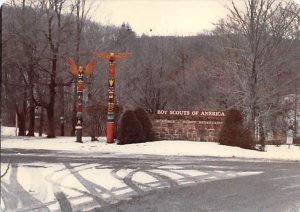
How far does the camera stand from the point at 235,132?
16422mm

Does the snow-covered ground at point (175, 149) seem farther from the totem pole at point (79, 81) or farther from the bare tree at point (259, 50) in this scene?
the bare tree at point (259, 50)

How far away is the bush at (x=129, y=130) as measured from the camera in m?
17.4

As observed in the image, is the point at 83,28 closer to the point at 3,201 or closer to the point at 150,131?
the point at 150,131

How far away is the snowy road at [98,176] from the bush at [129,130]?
301cm

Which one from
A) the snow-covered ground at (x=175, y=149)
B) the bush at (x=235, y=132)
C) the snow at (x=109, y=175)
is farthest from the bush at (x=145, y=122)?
the bush at (x=235, y=132)

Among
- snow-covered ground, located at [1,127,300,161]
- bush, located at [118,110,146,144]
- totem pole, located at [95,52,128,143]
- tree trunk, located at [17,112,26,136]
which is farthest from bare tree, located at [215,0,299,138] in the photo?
tree trunk, located at [17,112,26,136]

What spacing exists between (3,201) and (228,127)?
10.4 meters

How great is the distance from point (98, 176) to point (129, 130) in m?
7.32

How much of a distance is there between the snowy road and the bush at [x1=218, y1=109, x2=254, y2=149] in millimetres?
2816

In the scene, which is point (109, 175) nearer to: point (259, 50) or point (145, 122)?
point (145, 122)

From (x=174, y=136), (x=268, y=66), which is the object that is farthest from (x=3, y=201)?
(x=268, y=66)

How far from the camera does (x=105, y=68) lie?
94.0ft

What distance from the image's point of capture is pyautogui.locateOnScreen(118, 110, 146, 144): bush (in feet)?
57.1

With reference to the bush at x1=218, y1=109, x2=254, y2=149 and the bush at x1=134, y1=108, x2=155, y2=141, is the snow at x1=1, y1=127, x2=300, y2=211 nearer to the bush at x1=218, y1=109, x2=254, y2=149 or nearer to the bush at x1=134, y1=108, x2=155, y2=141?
the bush at x1=218, y1=109, x2=254, y2=149
